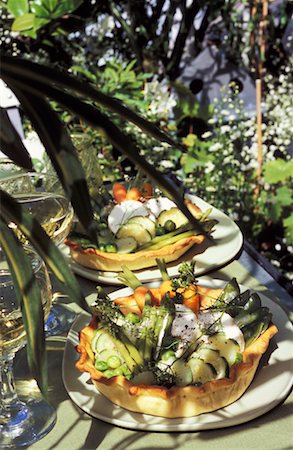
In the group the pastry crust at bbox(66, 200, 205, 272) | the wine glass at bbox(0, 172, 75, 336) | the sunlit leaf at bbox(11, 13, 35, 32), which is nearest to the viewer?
the wine glass at bbox(0, 172, 75, 336)

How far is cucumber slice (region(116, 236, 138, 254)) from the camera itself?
1.08 meters

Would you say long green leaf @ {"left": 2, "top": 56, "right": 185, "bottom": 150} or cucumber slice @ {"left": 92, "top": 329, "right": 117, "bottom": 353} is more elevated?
long green leaf @ {"left": 2, "top": 56, "right": 185, "bottom": 150}

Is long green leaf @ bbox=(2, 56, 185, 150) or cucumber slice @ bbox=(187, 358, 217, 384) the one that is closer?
long green leaf @ bbox=(2, 56, 185, 150)

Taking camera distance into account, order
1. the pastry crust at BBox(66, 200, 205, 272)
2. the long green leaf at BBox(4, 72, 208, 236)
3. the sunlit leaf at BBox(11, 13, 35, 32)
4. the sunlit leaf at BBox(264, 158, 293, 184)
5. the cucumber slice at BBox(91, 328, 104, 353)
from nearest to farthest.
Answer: the long green leaf at BBox(4, 72, 208, 236) → the cucumber slice at BBox(91, 328, 104, 353) → the pastry crust at BBox(66, 200, 205, 272) → the sunlit leaf at BBox(11, 13, 35, 32) → the sunlit leaf at BBox(264, 158, 293, 184)

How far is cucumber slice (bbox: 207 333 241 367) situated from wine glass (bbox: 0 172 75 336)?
0.84 ft

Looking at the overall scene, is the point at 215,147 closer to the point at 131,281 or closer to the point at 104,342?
the point at 131,281

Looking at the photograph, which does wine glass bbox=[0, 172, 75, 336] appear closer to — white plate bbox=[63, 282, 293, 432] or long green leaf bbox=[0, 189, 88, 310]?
white plate bbox=[63, 282, 293, 432]

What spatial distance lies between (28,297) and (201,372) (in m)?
0.30

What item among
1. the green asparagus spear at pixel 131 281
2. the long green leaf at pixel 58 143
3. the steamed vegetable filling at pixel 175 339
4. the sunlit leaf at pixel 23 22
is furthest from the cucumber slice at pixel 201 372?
the sunlit leaf at pixel 23 22

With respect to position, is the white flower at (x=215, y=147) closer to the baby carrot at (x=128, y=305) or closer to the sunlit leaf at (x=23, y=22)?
the sunlit leaf at (x=23, y=22)

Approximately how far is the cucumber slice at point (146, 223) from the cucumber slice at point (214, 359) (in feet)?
1.23

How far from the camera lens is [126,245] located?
42.7 inches

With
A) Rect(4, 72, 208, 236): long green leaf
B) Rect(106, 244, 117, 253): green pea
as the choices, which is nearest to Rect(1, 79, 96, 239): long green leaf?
Rect(4, 72, 208, 236): long green leaf

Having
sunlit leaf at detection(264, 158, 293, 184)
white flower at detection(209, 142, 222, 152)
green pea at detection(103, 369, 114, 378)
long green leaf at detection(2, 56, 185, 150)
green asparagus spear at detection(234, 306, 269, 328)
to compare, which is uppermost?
long green leaf at detection(2, 56, 185, 150)
